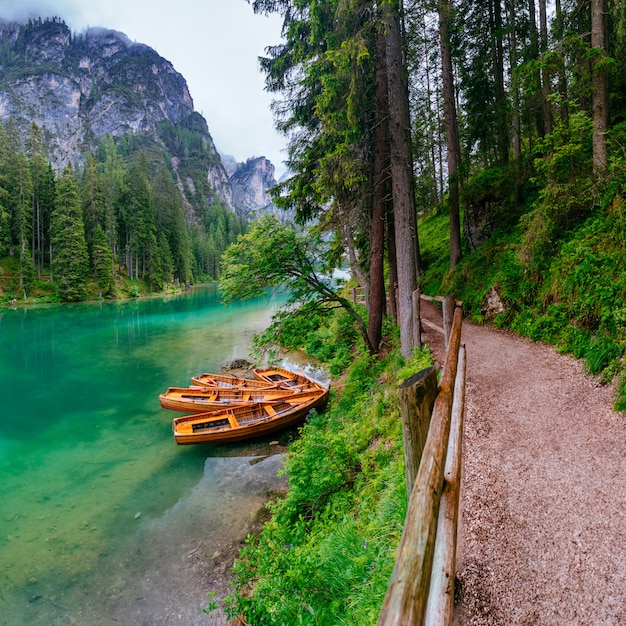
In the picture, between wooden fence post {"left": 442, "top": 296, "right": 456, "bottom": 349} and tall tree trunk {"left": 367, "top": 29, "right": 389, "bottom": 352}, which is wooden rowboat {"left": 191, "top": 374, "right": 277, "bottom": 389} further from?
wooden fence post {"left": 442, "top": 296, "right": 456, "bottom": 349}

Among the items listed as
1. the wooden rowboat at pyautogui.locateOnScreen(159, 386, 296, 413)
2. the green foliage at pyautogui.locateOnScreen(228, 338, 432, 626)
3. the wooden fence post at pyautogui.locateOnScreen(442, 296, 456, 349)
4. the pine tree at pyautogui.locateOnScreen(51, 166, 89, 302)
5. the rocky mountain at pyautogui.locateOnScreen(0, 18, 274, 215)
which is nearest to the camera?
the green foliage at pyautogui.locateOnScreen(228, 338, 432, 626)

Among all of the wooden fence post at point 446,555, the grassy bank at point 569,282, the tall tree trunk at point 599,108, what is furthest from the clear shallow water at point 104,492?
the tall tree trunk at point 599,108

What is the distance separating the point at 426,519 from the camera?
5.10 feet

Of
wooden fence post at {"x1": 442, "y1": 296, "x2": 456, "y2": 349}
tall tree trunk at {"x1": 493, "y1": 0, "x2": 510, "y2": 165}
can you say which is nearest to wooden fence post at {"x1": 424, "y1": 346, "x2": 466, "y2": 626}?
wooden fence post at {"x1": 442, "y1": 296, "x2": 456, "y2": 349}

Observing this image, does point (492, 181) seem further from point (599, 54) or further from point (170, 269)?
point (170, 269)

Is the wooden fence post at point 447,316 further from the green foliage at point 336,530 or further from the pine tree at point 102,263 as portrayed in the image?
the pine tree at point 102,263

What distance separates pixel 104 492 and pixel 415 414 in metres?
9.39

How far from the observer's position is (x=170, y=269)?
5838cm

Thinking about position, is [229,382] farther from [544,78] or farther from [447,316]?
[544,78]

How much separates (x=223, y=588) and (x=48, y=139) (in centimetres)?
15156

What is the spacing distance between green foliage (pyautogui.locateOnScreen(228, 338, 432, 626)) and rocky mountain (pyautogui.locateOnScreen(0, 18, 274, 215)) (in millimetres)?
129087

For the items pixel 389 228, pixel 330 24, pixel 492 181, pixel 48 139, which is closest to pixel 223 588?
pixel 389 228

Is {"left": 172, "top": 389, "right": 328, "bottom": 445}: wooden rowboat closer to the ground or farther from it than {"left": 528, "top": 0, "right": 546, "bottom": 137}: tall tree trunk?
closer to the ground

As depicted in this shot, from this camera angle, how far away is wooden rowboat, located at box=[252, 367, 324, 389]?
14211 mm
